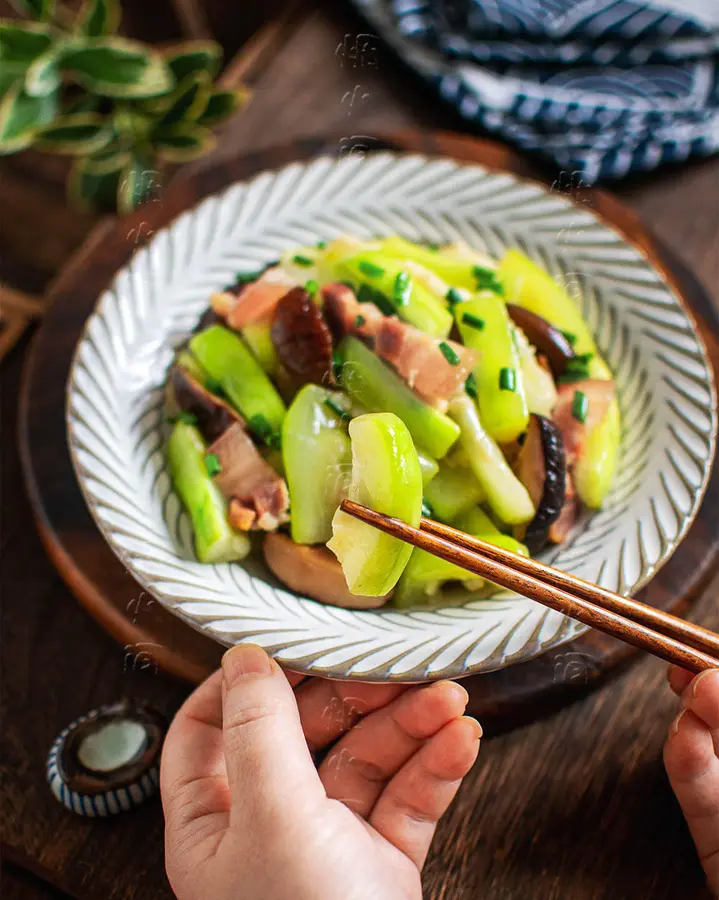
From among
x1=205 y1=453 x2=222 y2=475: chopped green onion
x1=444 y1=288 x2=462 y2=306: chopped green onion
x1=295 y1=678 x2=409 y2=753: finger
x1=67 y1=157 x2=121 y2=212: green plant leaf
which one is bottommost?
x1=295 y1=678 x2=409 y2=753: finger

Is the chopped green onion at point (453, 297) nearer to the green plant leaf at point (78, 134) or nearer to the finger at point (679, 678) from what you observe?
the finger at point (679, 678)

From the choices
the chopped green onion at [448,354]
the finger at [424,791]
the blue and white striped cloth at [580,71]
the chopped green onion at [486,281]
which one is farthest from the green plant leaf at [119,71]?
the finger at [424,791]

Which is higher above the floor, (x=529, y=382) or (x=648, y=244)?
(x=648, y=244)

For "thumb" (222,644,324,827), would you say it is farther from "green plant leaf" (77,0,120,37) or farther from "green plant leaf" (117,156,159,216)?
"green plant leaf" (77,0,120,37)

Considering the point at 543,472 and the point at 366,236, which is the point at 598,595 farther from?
the point at 366,236

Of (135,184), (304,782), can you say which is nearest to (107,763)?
(304,782)

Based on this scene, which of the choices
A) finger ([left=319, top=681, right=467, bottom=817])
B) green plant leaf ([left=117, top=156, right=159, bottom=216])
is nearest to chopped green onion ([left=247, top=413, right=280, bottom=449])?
finger ([left=319, top=681, right=467, bottom=817])

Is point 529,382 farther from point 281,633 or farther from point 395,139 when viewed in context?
point 395,139

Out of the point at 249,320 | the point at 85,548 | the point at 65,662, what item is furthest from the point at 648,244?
the point at 65,662
